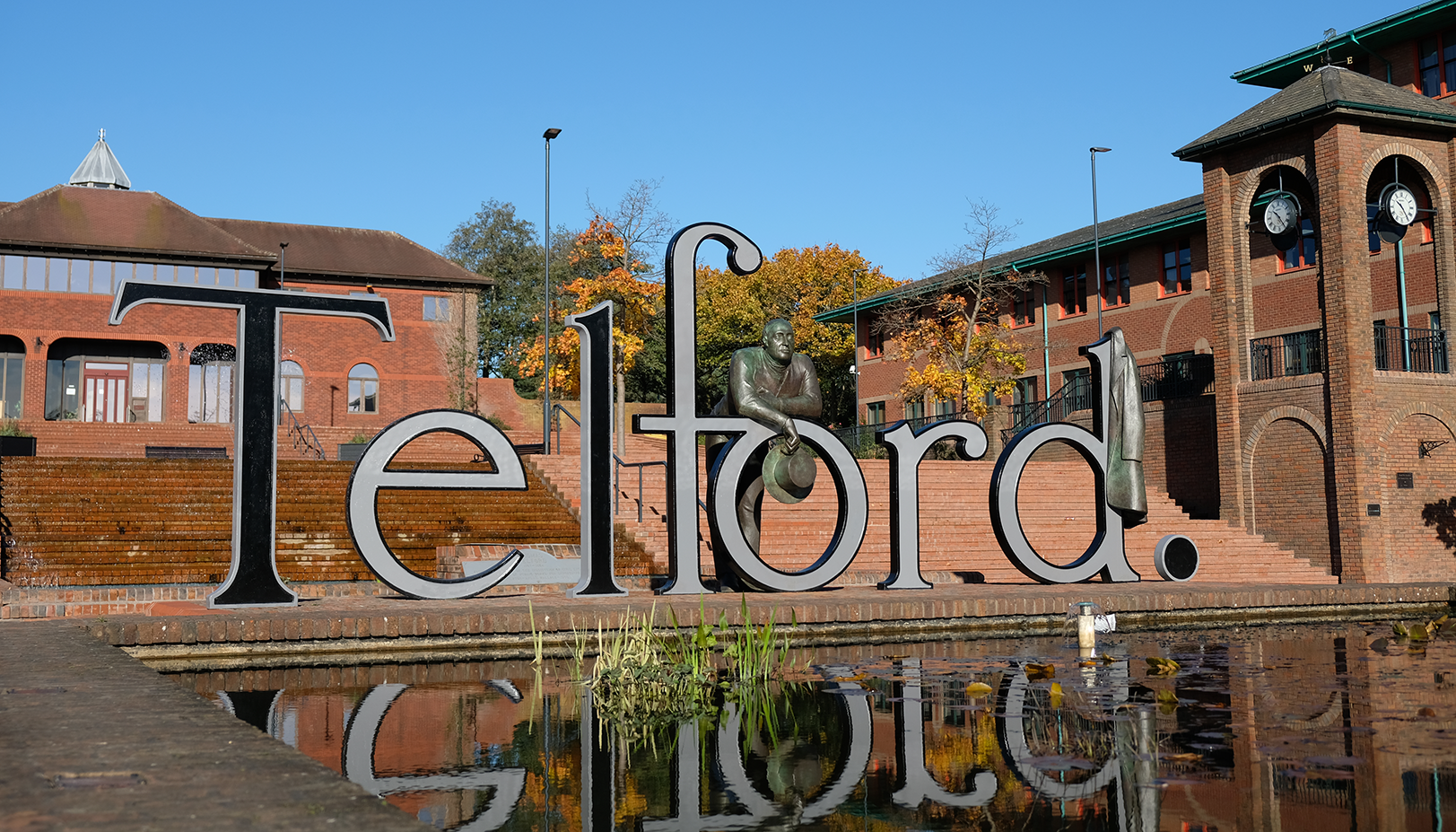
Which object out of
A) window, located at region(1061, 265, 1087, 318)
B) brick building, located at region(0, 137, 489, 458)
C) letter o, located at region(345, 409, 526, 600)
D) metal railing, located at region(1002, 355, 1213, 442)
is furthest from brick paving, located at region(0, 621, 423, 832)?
window, located at region(1061, 265, 1087, 318)

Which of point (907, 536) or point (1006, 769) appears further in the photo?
point (907, 536)

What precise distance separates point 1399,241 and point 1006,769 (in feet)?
70.3

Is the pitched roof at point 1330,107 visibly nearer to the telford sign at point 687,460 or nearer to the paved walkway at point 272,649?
the telford sign at point 687,460

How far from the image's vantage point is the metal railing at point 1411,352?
22.3 m

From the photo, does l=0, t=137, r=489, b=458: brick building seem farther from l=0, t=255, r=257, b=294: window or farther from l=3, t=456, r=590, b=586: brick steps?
l=3, t=456, r=590, b=586: brick steps

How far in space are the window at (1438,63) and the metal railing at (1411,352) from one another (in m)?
10.8

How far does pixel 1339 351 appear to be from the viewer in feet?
68.6

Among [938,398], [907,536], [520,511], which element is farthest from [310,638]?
[938,398]

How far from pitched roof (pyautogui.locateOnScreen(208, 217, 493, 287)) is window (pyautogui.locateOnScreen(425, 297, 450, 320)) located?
2.09 feet

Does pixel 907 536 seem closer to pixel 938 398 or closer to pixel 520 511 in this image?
pixel 520 511

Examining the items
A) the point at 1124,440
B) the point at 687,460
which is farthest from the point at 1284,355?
the point at 687,460

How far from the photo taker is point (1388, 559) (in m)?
20.6

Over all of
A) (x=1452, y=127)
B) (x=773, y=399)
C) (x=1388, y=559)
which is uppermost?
(x=1452, y=127)

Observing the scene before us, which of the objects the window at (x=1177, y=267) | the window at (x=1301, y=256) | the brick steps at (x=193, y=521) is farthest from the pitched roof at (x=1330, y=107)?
the brick steps at (x=193, y=521)
